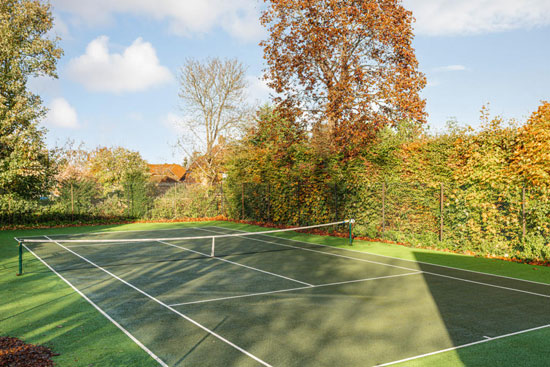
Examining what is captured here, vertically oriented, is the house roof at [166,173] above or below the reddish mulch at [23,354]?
above

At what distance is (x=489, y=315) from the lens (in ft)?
22.9

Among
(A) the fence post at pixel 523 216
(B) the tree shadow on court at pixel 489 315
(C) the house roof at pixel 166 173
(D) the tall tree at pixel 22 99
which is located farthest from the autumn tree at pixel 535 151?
(C) the house roof at pixel 166 173

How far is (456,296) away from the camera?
8328 mm

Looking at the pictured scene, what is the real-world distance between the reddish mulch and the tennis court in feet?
3.75

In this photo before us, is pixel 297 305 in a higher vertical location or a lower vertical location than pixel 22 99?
lower

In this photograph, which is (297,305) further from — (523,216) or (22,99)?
(22,99)

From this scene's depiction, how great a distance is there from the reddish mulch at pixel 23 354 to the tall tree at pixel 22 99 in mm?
19947

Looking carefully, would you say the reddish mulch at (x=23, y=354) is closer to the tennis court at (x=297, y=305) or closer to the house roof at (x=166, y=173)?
the tennis court at (x=297, y=305)

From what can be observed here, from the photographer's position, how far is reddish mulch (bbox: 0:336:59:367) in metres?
4.75

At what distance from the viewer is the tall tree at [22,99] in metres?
22.6

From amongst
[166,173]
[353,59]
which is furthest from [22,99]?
[166,173]

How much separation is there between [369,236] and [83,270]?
447 inches

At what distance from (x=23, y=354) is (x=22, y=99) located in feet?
74.5

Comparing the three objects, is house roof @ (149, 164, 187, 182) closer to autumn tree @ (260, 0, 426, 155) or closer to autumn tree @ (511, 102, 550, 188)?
autumn tree @ (260, 0, 426, 155)
